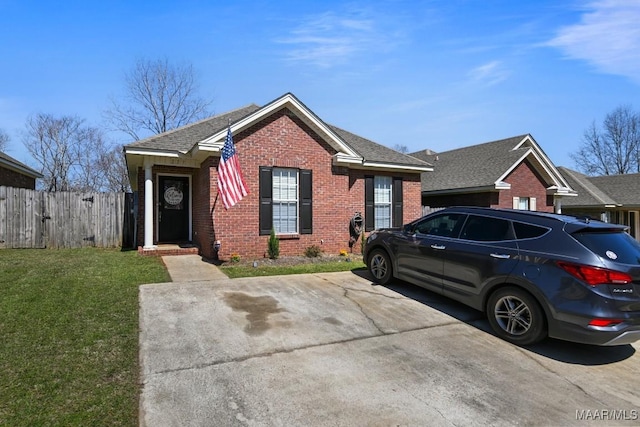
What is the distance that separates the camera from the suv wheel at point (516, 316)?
447cm

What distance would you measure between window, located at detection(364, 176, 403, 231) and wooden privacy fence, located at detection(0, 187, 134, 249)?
8.48 metres

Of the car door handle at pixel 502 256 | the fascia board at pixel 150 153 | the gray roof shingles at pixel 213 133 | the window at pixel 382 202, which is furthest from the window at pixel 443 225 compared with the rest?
the fascia board at pixel 150 153

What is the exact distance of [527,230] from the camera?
4906 millimetres

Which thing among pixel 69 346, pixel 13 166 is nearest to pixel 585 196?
pixel 69 346

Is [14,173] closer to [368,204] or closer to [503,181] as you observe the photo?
[368,204]

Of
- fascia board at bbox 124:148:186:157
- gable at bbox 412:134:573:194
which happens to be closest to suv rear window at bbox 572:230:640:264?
fascia board at bbox 124:148:186:157

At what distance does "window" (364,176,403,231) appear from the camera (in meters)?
13.0

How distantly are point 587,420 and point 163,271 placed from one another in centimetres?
786

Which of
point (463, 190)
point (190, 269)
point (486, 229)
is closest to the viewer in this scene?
point (486, 229)

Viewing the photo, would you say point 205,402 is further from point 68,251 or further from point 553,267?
point 68,251

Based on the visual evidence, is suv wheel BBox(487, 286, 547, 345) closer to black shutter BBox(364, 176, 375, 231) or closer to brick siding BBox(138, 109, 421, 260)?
brick siding BBox(138, 109, 421, 260)

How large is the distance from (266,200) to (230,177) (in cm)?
148

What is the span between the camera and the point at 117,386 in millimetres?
3260

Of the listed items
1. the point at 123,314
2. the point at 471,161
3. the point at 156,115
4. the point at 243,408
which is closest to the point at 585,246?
the point at 243,408
